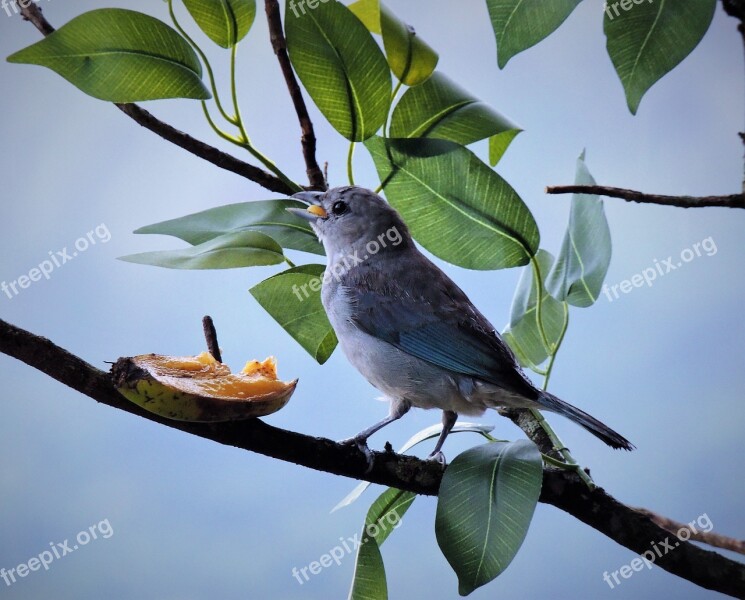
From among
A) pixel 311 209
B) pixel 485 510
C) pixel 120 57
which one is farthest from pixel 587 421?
pixel 120 57

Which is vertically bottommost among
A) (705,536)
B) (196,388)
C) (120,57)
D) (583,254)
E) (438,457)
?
(705,536)

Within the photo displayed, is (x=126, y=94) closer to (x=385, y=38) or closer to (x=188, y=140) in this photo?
(x=188, y=140)

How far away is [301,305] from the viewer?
4.98 ft

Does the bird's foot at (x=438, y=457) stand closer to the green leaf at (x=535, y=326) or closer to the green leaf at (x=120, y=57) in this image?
the green leaf at (x=535, y=326)

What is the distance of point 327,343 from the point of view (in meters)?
1.62

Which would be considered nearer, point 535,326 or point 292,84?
point 292,84

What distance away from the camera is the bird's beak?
4.93ft

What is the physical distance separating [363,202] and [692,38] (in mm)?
682

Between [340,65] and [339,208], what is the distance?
334 mm

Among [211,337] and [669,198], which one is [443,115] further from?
[211,337]

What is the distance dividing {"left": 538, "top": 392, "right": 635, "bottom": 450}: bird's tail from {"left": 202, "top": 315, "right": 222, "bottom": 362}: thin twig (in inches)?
21.3

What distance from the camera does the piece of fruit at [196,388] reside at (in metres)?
1.04

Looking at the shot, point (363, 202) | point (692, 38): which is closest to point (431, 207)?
point (363, 202)

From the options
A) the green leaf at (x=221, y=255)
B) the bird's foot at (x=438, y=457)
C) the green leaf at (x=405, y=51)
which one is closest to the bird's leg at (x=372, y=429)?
the bird's foot at (x=438, y=457)
